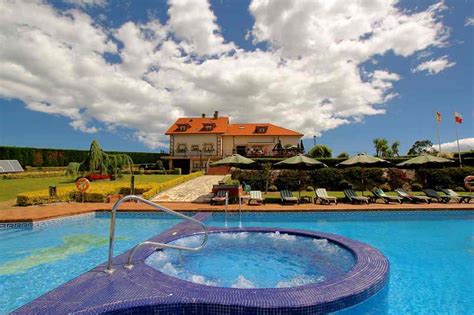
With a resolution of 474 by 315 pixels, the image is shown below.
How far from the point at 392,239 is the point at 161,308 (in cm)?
855

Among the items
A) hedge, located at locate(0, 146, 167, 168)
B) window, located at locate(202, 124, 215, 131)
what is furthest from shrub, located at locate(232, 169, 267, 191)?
hedge, located at locate(0, 146, 167, 168)


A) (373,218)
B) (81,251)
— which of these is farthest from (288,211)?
(81,251)

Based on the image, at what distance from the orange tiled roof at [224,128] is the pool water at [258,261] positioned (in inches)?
1444

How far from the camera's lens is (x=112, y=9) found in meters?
13.5

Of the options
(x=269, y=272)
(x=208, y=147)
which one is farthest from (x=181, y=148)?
(x=269, y=272)

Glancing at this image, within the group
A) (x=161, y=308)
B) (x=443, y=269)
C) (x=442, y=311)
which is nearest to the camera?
(x=161, y=308)

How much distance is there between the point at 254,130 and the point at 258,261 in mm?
40185

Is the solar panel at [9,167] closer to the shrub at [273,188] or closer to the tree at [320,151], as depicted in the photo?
the shrub at [273,188]

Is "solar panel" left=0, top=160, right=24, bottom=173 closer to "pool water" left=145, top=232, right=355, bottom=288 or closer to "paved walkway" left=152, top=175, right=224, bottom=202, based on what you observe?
"paved walkway" left=152, top=175, right=224, bottom=202

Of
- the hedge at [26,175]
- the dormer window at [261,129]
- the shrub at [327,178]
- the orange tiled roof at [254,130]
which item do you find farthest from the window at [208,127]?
the shrub at [327,178]

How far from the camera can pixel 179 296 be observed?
A: 4.46m

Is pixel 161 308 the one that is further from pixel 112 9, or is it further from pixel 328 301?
pixel 112 9

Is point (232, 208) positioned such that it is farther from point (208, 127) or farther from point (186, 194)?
point (208, 127)

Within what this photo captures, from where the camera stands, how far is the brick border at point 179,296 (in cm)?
416
